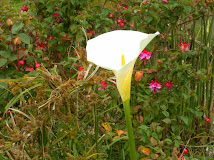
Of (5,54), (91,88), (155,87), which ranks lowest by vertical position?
(155,87)

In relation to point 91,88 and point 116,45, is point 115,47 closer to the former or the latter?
point 116,45

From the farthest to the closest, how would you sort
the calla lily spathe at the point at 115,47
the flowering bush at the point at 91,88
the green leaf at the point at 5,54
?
1. the green leaf at the point at 5,54
2. the flowering bush at the point at 91,88
3. the calla lily spathe at the point at 115,47

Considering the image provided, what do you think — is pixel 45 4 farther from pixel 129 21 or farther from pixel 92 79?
pixel 92 79

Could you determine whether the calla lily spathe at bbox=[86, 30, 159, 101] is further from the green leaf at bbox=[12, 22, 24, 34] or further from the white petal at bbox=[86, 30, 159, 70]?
the green leaf at bbox=[12, 22, 24, 34]

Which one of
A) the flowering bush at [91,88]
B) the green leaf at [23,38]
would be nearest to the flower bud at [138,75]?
the flowering bush at [91,88]

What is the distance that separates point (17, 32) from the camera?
4.35ft

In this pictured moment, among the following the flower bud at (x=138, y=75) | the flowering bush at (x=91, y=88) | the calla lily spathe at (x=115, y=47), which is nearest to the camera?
the calla lily spathe at (x=115, y=47)

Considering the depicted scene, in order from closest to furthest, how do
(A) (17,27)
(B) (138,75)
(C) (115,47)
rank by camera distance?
1. (C) (115,47)
2. (A) (17,27)
3. (B) (138,75)

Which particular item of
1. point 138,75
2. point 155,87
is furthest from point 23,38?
point 155,87

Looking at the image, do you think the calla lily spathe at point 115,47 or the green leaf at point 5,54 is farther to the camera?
the green leaf at point 5,54

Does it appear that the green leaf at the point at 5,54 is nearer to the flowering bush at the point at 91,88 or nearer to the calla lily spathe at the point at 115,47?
the flowering bush at the point at 91,88

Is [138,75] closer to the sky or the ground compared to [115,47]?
closer to the ground

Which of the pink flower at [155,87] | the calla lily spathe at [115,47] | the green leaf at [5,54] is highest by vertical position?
the calla lily spathe at [115,47]

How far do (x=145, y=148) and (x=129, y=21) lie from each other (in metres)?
0.71
